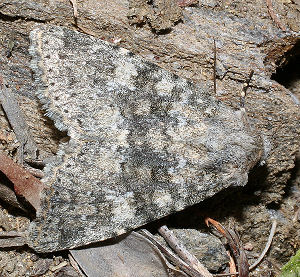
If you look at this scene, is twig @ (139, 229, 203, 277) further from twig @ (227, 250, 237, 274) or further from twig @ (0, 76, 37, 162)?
twig @ (0, 76, 37, 162)

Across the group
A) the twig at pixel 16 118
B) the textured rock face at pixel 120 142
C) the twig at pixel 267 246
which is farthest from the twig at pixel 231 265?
the twig at pixel 16 118

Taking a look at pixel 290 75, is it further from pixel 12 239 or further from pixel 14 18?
pixel 12 239

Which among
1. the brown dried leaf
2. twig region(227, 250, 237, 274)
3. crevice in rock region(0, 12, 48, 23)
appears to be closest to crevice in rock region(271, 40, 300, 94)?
twig region(227, 250, 237, 274)

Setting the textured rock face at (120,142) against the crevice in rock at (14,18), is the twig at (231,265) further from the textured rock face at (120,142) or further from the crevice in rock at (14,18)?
the crevice in rock at (14,18)

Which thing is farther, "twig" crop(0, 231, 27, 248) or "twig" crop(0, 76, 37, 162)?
"twig" crop(0, 76, 37, 162)

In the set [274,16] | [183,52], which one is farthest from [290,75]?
[183,52]

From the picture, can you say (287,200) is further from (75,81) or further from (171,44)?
(75,81)
